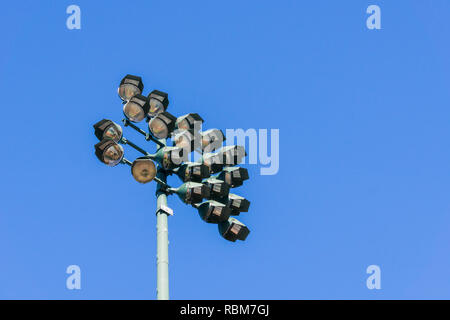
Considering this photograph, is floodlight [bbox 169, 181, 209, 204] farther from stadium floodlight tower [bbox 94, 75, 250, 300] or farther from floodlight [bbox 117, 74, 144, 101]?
floodlight [bbox 117, 74, 144, 101]

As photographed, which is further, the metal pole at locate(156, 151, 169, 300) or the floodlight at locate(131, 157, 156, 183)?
the floodlight at locate(131, 157, 156, 183)

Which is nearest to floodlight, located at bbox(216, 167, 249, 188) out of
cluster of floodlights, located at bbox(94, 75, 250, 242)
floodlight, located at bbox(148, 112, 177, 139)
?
cluster of floodlights, located at bbox(94, 75, 250, 242)

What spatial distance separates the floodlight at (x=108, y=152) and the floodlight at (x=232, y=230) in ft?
5.65

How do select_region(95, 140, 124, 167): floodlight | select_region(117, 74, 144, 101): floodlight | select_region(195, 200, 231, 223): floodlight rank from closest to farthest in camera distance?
select_region(95, 140, 124, 167): floodlight → select_region(195, 200, 231, 223): floodlight → select_region(117, 74, 144, 101): floodlight

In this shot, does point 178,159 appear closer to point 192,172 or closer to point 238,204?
point 192,172

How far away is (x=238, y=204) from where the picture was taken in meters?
13.8

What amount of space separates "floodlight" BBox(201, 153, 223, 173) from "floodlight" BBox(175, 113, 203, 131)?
0.43 meters

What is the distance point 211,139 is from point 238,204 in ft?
3.26

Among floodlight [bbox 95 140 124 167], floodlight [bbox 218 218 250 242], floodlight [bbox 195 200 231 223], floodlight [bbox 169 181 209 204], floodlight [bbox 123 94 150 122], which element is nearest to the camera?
floodlight [bbox 95 140 124 167]

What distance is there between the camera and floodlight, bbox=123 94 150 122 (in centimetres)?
1341

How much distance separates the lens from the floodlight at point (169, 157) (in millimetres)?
13078
